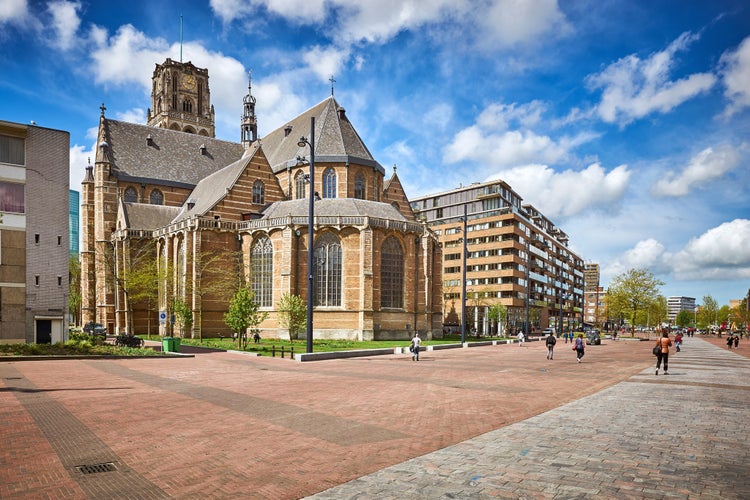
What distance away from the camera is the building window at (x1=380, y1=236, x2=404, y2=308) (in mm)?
42438

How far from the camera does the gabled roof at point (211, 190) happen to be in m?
46.1

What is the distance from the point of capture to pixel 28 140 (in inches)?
1066

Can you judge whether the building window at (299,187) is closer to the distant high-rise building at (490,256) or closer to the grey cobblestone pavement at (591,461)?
the distant high-rise building at (490,256)

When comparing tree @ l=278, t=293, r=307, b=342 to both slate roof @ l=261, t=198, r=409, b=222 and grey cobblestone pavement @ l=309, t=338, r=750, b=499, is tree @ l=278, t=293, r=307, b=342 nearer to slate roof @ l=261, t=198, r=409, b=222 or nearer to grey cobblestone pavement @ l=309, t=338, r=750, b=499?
slate roof @ l=261, t=198, r=409, b=222

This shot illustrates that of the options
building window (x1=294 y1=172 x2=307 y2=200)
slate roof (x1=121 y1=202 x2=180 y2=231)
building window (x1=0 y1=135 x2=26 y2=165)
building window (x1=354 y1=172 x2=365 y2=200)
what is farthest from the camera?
slate roof (x1=121 y1=202 x2=180 y2=231)

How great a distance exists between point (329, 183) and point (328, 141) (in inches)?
171

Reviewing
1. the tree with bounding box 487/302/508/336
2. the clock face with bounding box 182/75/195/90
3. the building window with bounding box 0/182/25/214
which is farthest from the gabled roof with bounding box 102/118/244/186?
the tree with bounding box 487/302/508/336

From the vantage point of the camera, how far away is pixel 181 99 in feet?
262

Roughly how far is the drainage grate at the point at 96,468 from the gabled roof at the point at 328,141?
138 ft

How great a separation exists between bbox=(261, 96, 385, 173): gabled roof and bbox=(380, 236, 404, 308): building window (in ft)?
33.4

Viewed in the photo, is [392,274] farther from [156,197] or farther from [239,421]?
[239,421]

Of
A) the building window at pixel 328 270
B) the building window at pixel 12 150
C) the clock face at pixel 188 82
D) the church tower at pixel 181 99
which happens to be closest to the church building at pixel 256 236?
the building window at pixel 328 270

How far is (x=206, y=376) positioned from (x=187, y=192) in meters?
43.5

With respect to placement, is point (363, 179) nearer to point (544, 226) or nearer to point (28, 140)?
point (28, 140)
